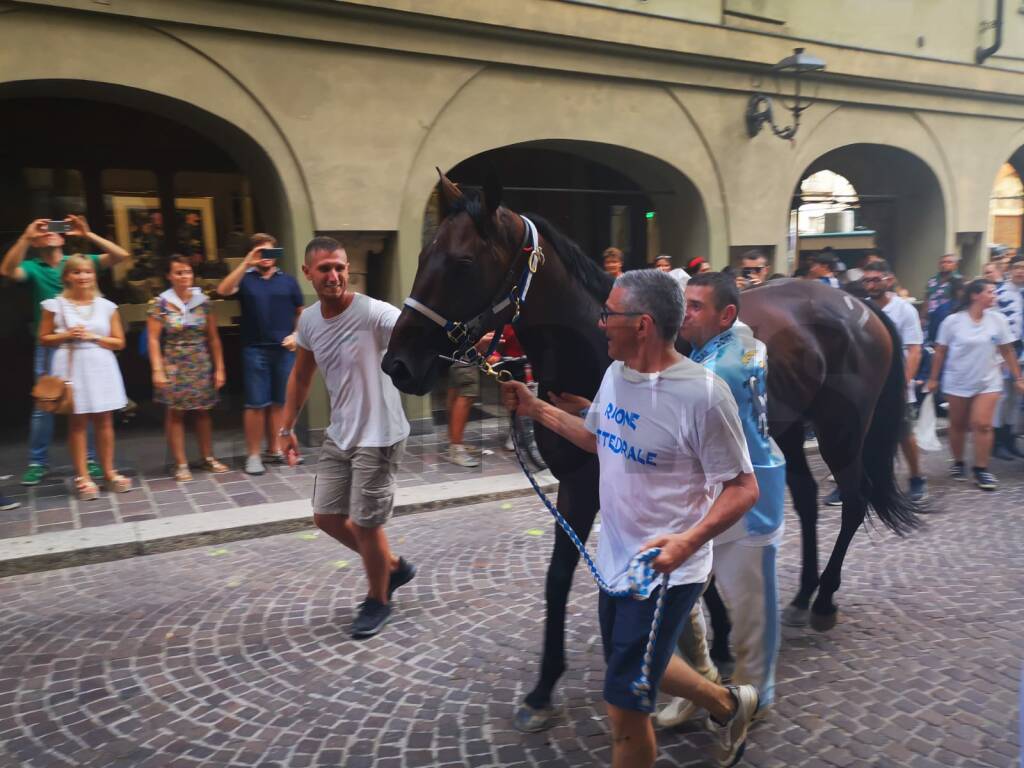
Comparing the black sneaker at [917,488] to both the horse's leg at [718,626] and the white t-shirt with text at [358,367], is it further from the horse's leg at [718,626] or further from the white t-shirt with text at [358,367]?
the white t-shirt with text at [358,367]

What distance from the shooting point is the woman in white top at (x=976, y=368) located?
255 inches

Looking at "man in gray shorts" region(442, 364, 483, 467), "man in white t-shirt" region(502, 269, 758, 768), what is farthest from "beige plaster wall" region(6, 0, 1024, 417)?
"man in white t-shirt" region(502, 269, 758, 768)

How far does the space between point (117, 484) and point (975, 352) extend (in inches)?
290

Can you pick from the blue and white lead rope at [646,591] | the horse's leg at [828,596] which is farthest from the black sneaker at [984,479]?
the blue and white lead rope at [646,591]

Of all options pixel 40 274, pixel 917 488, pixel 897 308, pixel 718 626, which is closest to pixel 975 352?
pixel 897 308

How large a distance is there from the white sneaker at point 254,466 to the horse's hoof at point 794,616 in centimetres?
466

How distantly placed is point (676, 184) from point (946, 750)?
8108 millimetres

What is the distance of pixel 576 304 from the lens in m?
2.95

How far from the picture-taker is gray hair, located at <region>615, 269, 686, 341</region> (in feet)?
7.04

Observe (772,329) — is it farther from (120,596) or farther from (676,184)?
(676,184)

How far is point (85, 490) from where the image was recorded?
5.95m

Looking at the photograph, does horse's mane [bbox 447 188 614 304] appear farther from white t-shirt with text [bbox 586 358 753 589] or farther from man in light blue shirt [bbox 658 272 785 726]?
white t-shirt with text [bbox 586 358 753 589]

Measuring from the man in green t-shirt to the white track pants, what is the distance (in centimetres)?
554

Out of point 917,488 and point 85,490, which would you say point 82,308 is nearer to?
point 85,490
